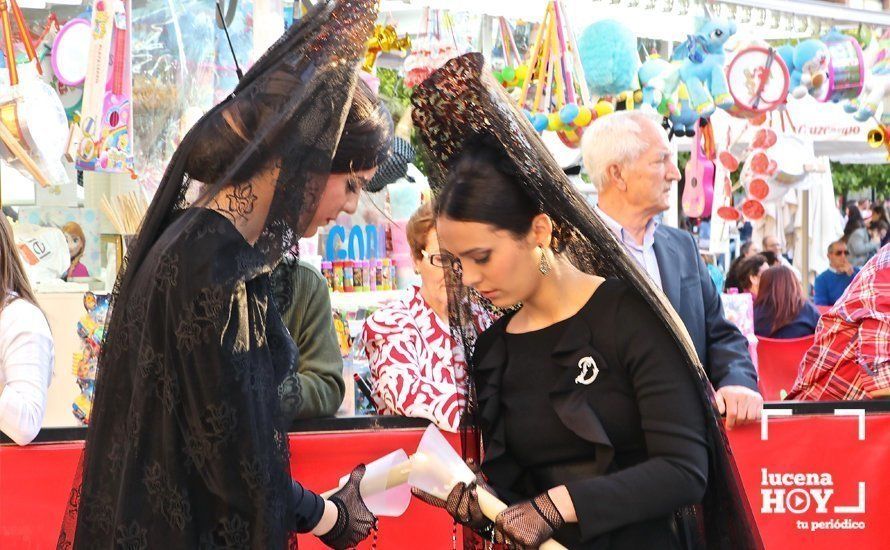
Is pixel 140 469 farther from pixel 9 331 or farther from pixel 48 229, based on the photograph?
pixel 48 229

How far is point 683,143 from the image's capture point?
966 cm

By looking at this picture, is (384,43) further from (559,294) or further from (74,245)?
(559,294)

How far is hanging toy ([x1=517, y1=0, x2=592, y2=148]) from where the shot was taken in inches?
232

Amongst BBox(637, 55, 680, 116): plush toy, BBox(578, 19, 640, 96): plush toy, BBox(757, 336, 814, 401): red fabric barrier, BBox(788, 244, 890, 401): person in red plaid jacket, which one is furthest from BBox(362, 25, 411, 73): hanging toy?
BBox(757, 336, 814, 401): red fabric barrier

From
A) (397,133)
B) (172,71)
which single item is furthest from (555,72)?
(172,71)

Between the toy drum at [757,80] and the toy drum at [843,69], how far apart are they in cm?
50

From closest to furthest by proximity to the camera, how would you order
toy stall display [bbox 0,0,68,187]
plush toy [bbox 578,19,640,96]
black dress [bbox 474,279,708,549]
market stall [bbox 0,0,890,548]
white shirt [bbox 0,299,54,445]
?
black dress [bbox 474,279,708,549] → white shirt [bbox 0,299,54,445] → market stall [bbox 0,0,890,548] → toy stall display [bbox 0,0,68,187] → plush toy [bbox 578,19,640,96]

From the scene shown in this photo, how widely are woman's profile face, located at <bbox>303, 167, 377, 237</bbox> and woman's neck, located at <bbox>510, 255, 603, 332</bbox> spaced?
1.37 ft

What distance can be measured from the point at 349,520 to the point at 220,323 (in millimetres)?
748

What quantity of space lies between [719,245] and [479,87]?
22.4 ft

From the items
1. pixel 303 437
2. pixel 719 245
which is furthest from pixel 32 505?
pixel 719 245

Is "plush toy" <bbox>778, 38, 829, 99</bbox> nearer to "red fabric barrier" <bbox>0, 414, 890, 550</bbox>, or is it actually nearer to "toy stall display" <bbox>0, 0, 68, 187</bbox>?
"red fabric barrier" <bbox>0, 414, 890, 550</bbox>

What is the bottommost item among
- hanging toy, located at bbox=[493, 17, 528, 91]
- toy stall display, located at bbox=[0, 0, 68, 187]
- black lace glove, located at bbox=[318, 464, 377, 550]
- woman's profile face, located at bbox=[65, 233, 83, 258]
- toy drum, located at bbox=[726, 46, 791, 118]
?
black lace glove, located at bbox=[318, 464, 377, 550]

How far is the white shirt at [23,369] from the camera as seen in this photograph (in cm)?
340
